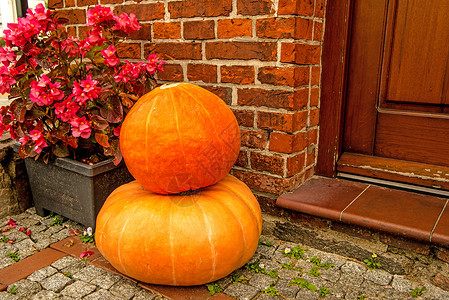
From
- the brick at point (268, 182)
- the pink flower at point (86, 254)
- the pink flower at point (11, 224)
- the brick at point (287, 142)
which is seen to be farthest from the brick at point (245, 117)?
the pink flower at point (11, 224)

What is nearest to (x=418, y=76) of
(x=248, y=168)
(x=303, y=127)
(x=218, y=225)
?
(x=303, y=127)

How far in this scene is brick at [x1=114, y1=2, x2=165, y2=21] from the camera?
2.07 meters

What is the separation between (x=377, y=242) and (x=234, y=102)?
0.94m

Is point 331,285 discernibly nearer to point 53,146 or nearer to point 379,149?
point 379,149

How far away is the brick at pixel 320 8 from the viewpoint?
183 cm

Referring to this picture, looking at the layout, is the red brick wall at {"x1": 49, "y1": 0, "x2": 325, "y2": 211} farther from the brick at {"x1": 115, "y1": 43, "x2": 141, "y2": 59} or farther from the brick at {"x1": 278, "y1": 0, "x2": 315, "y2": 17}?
the brick at {"x1": 115, "y1": 43, "x2": 141, "y2": 59}

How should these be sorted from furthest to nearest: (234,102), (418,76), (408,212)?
1. (234,102)
2. (418,76)
3. (408,212)

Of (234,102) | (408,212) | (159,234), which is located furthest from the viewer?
(234,102)

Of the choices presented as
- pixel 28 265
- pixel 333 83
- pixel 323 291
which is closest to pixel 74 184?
pixel 28 265

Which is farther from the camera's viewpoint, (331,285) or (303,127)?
(303,127)

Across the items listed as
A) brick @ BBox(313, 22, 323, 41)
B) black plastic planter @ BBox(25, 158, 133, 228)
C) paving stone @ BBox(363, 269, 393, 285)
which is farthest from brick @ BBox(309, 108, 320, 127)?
black plastic planter @ BBox(25, 158, 133, 228)

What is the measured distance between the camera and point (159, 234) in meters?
1.41

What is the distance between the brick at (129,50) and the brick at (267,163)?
3.12 ft

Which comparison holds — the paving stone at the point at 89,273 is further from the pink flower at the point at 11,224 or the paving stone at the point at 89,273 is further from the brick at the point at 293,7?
the brick at the point at 293,7
